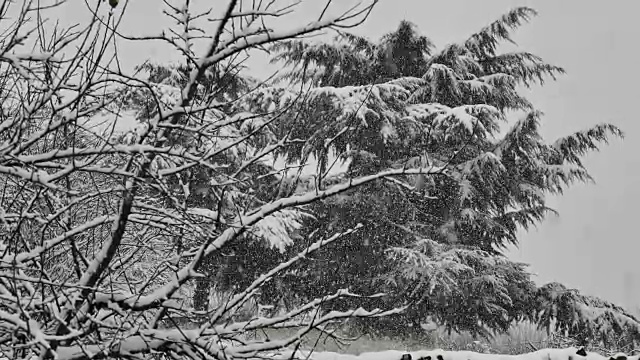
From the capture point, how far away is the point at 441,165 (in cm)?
1055

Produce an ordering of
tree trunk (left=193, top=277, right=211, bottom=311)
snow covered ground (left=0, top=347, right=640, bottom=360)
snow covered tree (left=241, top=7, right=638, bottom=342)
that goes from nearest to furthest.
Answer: snow covered ground (left=0, top=347, right=640, bottom=360) < tree trunk (left=193, top=277, right=211, bottom=311) < snow covered tree (left=241, top=7, right=638, bottom=342)

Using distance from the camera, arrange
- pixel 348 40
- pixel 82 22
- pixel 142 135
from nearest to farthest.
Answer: pixel 142 135 → pixel 82 22 → pixel 348 40

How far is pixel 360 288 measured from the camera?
37.9 ft

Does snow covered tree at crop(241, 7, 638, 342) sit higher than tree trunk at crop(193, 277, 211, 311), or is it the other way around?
snow covered tree at crop(241, 7, 638, 342)

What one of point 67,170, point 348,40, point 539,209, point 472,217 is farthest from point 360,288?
point 67,170

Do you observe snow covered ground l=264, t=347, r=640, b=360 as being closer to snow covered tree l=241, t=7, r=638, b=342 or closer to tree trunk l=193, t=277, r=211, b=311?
snow covered tree l=241, t=7, r=638, b=342

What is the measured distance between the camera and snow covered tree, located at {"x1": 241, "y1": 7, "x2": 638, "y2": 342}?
35.0ft

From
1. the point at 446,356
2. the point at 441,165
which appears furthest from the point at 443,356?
the point at 441,165

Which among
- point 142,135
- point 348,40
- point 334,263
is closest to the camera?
point 142,135

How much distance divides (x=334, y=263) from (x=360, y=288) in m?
0.72

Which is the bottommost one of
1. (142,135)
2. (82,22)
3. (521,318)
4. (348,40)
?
(521,318)

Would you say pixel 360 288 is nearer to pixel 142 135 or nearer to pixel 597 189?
pixel 142 135

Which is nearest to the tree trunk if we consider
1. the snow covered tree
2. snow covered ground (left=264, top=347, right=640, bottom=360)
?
the snow covered tree

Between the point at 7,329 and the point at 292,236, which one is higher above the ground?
the point at 292,236
